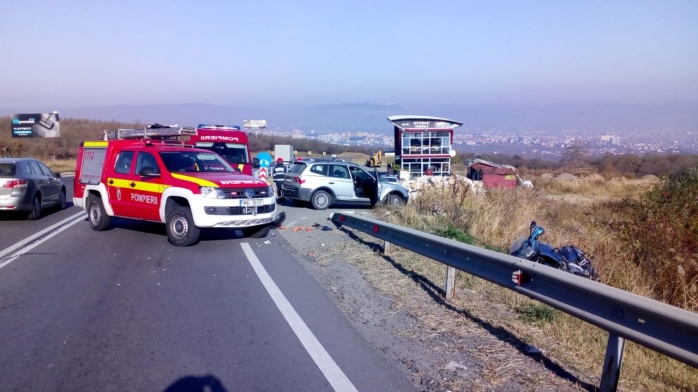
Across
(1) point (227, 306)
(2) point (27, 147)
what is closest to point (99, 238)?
(1) point (227, 306)

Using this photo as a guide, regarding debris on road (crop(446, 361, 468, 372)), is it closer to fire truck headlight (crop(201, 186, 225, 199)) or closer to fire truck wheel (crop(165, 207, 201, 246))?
fire truck headlight (crop(201, 186, 225, 199))

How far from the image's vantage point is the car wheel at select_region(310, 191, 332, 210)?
65.4 feet

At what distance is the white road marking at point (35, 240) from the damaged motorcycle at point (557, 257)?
8.24 meters

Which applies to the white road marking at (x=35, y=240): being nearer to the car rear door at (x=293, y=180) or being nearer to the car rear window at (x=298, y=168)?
the car rear door at (x=293, y=180)

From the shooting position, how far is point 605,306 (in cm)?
480

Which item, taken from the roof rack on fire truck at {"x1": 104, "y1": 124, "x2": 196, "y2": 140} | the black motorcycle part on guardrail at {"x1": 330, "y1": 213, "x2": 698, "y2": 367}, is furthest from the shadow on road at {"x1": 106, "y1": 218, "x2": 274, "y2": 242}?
the black motorcycle part on guardrail at {"x1": 330, "y1": 213, "x2": 698, "y2": 367}

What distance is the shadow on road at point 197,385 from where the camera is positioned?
4.98 metres

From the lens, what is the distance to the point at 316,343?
20.1 feet

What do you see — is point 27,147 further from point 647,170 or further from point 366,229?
point 366,229

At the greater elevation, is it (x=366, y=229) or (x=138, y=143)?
(x=138, y=143)

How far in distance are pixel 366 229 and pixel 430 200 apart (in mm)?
4339

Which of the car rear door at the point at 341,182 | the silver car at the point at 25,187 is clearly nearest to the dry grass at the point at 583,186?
the car rear door at the point at 341,182

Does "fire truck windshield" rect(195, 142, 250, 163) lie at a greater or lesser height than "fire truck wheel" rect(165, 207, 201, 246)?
greater

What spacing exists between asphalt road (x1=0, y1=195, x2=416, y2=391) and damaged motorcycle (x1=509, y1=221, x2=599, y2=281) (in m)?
3.09
